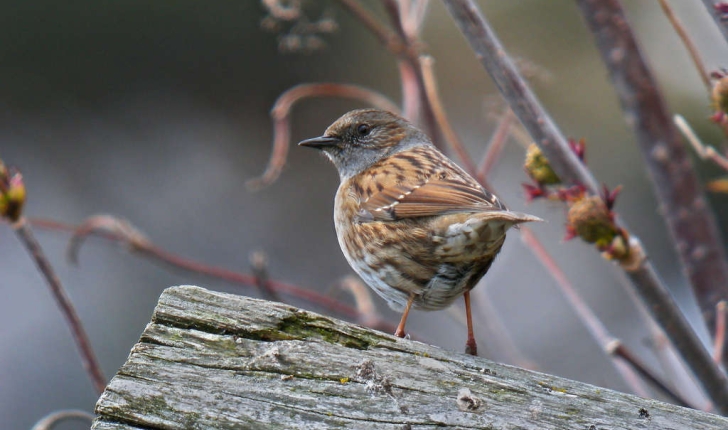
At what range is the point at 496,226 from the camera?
2830 mm

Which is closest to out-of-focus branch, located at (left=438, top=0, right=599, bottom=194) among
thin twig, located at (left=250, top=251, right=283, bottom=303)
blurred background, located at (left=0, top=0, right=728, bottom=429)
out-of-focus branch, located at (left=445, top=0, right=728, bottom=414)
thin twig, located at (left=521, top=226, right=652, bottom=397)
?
out-of-focus branch, located at (left=445, top=0, right=728, bottom=414)

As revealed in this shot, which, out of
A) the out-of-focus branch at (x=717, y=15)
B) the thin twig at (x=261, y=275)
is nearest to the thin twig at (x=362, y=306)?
the thin twig at (x=261, y=275)

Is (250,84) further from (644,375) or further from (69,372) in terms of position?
(644,375)

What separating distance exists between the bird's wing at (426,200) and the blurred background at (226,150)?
350cm

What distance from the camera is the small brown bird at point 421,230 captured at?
292cm

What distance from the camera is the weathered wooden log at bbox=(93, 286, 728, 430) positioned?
5.80 ft

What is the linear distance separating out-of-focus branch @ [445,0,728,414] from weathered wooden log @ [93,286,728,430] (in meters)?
0.71

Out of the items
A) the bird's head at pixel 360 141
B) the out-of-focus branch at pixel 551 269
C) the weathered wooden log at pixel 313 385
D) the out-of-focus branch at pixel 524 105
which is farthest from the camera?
the bird's head at pixel 360 141

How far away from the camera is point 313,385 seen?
1839 mm

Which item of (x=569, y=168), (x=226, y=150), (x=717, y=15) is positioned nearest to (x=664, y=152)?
(x=569, y=168)

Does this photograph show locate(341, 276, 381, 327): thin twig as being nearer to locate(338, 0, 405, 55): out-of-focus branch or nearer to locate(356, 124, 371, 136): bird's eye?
locate(356, 124, 371, 136): bird's eye

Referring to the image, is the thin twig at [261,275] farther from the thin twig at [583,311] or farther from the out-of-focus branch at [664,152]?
the out-of-focus branch at [664,152]

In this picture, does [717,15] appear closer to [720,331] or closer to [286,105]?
[720,331]

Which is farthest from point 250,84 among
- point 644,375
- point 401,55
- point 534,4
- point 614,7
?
point 644,375
